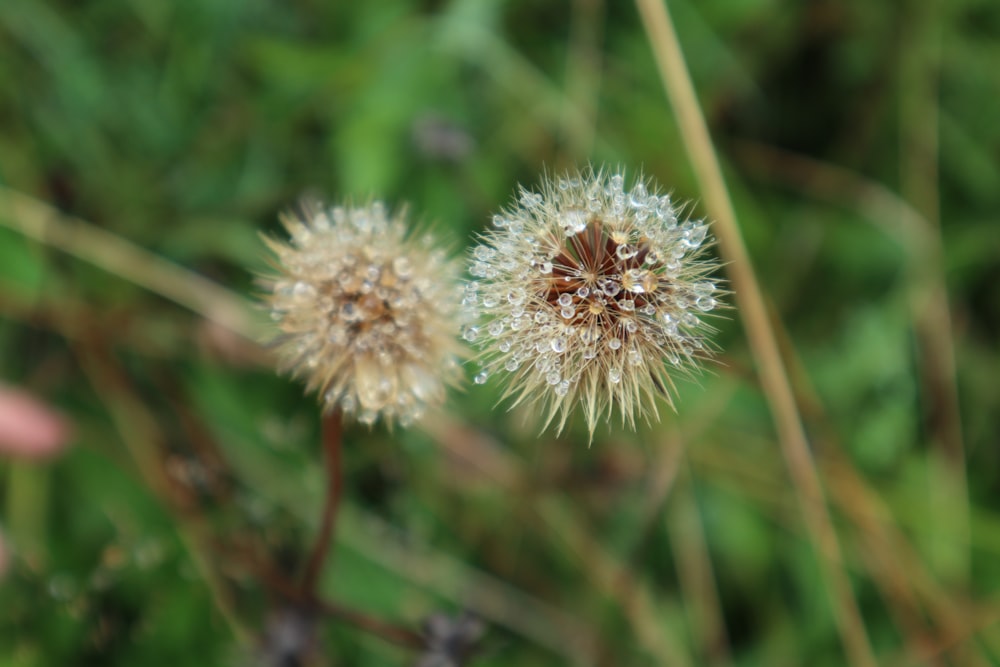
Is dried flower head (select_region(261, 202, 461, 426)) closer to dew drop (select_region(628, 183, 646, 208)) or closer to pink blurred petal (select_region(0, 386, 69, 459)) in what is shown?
dew drop (select_region(628, 183, 646, 208))

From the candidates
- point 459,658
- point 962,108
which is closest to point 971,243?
point 962,108

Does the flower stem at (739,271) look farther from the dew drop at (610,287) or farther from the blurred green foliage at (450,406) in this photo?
the dew drop at (610,287)

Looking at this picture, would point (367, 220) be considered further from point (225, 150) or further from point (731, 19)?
point (731, 19)

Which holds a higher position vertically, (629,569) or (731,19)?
(731,19)

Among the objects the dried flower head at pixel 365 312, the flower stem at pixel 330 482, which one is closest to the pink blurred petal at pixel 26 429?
the flower stem at pixel 330 482

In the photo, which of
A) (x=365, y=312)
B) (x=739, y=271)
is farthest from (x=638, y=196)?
(x=739, y=271)

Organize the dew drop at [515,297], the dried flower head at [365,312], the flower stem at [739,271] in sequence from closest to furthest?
1. the dew drop at [515,297]
2. the dried flower head at [365,312]
3. the flower stem at [739,271]
